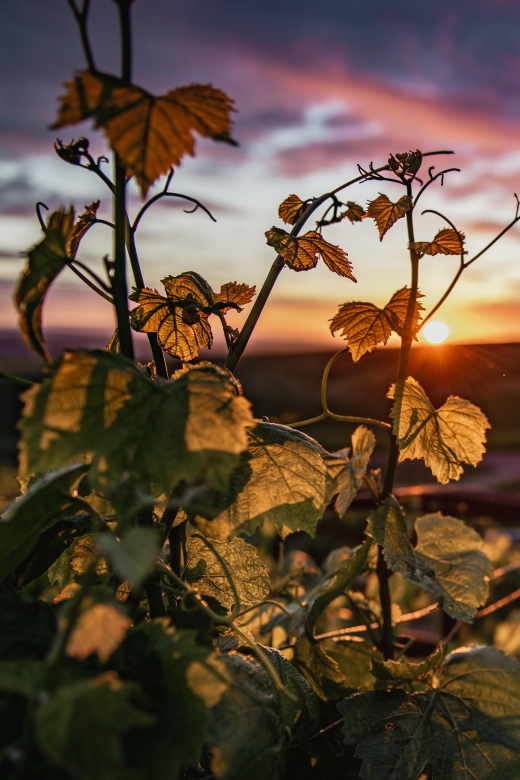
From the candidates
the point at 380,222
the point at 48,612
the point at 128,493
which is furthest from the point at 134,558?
the point at 380,222

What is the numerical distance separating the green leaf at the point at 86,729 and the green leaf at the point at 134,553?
7 centimetres

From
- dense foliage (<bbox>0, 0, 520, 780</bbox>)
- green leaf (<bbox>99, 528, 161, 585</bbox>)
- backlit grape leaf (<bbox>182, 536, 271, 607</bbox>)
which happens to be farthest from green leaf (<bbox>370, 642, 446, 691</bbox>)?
green leaf (<bbox>99, 528, 161, 585</bbox>)

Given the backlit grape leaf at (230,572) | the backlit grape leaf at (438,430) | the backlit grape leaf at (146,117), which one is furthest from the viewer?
the backlit grape leaf at (438,430)

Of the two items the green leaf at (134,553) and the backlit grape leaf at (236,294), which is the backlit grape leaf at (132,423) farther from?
the backlit grape leaf at (236,294)

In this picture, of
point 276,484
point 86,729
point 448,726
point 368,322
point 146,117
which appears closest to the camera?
point 86,729

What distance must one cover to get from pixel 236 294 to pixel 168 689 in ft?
1.51

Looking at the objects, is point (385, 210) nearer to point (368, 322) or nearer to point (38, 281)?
point (368, 322)

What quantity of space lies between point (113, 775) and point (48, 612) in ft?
0.62

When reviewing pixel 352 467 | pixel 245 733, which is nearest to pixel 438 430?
pixel 352 467

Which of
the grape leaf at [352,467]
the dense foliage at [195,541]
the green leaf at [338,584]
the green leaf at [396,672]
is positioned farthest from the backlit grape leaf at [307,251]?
the green leaf at [396,672]

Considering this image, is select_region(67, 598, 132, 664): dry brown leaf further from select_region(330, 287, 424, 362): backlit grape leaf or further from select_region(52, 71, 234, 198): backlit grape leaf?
select_region(330, 287, 424, 362): backlit grape leaf

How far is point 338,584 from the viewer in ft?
2.57

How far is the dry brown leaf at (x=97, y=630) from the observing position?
1.26 ft

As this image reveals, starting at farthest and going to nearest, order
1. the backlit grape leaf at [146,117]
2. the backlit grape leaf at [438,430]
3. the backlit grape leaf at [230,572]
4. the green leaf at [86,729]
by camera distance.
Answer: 1. the backlit grape leaf at [438,430]
2. the backlit grape leaf at [230,572]
3. the backlit grape leaf at [146,117]
4. the green leaf at [86,729]
